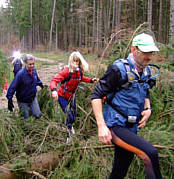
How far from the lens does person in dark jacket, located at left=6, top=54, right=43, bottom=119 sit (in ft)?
14.4

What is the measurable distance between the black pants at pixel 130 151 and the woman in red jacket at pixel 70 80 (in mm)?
1914

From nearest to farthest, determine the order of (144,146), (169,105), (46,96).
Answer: (144,146) < (169,105) < (46,96)

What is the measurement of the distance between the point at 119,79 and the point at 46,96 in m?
3.30

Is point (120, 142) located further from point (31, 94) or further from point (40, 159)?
point (31, 94)

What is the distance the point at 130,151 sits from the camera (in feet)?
6.82

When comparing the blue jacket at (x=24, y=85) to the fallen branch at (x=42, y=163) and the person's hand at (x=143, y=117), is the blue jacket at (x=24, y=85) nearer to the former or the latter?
the fallen branch at (x=42, y=163)

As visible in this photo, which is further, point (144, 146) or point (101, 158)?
point (101, 158)

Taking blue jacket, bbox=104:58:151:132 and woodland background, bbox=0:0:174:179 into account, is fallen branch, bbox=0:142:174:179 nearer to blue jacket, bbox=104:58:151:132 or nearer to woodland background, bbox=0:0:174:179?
woodland background, bbox=0:0:174:179

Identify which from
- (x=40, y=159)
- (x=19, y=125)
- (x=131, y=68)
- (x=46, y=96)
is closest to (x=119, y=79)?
(x=131, y=68)

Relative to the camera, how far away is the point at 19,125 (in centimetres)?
418

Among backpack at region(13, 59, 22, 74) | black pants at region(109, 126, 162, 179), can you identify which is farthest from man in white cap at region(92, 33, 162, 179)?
backpack at region(13, 59, 22, 74)

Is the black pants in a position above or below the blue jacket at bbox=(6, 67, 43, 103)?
below

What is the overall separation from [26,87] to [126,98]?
9.60 feet

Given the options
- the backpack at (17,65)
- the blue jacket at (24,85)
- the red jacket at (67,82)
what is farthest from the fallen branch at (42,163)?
the backpack at (17,65)
